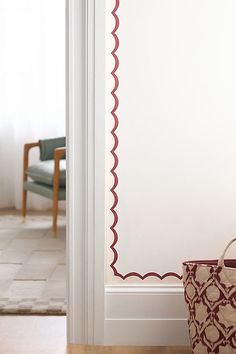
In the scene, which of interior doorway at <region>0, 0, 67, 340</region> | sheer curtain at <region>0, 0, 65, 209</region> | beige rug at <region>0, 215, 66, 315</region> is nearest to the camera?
beige rug at <region>0, 215, 66, 315</region>

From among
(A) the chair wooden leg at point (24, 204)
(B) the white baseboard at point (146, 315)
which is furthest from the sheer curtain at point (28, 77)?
(B) the white baseboard at point (146, 315)

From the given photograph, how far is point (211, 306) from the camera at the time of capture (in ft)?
7.89

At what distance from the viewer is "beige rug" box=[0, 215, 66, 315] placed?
3.26 m

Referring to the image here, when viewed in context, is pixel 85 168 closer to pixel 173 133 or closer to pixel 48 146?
pixel 173 133

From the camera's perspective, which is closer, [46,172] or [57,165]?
[57,165]

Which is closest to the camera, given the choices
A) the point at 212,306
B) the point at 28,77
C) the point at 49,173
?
the point at 212,306

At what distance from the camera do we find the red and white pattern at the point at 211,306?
2371 millimetres

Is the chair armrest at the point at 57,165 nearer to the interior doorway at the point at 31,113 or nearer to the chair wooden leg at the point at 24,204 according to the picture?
the interior doorway at the point at 31,113

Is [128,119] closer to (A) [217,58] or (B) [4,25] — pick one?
(A) [217,58]

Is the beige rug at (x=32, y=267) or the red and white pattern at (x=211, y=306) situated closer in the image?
the red and white pattern at (x=211, y=306)

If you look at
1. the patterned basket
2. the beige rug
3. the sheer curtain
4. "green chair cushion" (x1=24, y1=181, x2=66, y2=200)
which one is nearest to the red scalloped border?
the patterned basket

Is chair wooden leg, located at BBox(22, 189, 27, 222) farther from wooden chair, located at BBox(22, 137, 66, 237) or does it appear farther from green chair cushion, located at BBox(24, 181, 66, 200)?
green chair cushion, located at BBox(24, 181, 66, 200)

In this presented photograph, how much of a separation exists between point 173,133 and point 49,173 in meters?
2.10

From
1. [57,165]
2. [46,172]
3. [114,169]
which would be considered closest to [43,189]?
[46,172]
